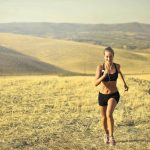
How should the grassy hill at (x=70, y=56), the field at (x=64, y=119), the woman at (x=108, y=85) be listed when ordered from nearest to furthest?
the woman at (x=108, y=85), the field at (x=64, y=119), the grassy hill at (x=70, y=56)

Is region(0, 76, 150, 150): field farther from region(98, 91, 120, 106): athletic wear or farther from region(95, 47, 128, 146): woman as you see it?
region(98, 91, 120, 106): athletic wear

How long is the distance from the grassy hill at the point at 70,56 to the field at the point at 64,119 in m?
55.7

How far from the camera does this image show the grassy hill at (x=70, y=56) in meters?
81.6

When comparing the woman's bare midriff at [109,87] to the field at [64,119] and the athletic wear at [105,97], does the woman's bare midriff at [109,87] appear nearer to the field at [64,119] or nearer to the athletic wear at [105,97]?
the athletic wear at [105,97]

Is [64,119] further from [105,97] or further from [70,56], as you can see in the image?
[70,56]

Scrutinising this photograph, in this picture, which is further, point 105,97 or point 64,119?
point 64,119

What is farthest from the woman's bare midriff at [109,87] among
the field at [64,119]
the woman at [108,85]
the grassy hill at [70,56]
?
the grassy hill at [70,56]

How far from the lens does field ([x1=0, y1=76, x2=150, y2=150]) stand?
10.4 metres

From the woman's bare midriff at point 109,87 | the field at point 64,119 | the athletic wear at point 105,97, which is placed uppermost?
the woman's bare midriff at point 109,87

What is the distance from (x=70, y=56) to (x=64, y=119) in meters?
78.2

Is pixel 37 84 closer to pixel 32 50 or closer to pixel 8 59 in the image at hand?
pixel 8 59

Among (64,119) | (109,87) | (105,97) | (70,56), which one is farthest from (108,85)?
(70,56)

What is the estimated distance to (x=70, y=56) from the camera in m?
91.4

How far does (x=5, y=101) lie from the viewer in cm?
1720
